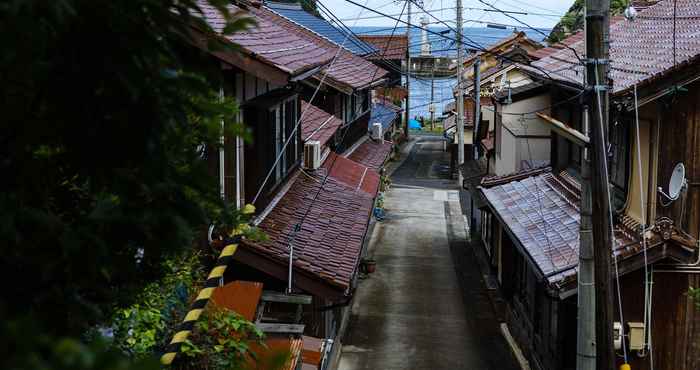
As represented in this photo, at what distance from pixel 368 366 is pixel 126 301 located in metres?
13.3

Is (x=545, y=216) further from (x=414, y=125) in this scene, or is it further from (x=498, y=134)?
(x=414, y=125)

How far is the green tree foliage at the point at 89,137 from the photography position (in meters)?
3.54

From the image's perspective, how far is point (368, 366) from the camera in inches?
712

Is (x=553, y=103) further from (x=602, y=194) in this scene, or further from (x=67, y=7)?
(x=67, y=7)

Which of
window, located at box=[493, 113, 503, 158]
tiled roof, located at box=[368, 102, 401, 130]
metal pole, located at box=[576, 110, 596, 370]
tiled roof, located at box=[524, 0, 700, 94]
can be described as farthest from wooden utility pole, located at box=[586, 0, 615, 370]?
tiled roof, located at box=[368, 102, 401, 130]

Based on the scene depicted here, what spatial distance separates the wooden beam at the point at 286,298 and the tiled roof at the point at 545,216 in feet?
13.3

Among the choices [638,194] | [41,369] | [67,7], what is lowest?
[638,194]

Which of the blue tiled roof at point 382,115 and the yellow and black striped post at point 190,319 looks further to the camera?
the blue tiled roof at point 382,115

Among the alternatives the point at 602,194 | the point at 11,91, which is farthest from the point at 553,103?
the point at 11,91

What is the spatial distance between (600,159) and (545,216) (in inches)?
292

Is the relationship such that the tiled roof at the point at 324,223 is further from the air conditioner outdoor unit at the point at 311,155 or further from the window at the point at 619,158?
the window at the point at 619,158

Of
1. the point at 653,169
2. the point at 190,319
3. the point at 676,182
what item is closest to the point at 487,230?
the point at 653,169

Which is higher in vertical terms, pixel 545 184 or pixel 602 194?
pixel 602 194

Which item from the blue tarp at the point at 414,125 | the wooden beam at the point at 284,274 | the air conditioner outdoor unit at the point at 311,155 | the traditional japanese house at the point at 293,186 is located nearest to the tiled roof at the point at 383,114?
the traditional japanese house at the point at 293,186
